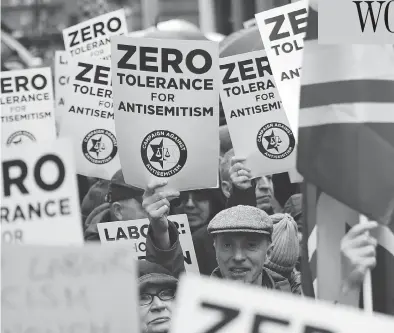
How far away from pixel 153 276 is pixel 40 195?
138cm

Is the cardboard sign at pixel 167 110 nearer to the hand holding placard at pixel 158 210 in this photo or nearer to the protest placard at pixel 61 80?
the hand holding placard at pixel 158 210

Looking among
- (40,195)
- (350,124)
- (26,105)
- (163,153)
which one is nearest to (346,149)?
(350,124)

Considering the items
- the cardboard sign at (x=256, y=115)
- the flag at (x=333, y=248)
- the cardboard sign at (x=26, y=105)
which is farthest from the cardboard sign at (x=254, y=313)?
the cardboard sign at (x=26, y=105)

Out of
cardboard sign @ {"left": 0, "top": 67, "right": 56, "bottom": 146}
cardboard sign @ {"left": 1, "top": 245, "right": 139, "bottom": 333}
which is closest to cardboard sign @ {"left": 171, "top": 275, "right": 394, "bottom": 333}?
cardboard sign @ {"left": 1, "top": 245, "right": 139, "bottom": 333}

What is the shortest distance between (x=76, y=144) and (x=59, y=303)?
4073 millimetres

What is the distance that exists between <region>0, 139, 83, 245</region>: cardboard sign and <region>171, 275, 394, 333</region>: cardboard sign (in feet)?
1.54

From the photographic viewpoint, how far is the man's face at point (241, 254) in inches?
197

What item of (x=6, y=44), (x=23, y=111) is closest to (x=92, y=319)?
(x=23, y=111)

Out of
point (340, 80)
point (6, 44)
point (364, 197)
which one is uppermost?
point (6, 44)

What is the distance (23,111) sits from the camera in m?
7.95

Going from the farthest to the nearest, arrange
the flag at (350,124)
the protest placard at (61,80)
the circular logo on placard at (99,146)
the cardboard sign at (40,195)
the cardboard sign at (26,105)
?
the cardboard sign at (26,105), the protest placard at (61,80), the circular logo on placard at (99,146), the flag at (350,124), the cardboard sign at (40,195)

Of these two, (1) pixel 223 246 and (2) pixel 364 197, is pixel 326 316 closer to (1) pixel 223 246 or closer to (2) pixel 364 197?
(2) pixel 364 197

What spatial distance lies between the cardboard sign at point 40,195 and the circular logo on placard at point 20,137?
442 cm

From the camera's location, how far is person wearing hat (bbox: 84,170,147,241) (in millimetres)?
6234
